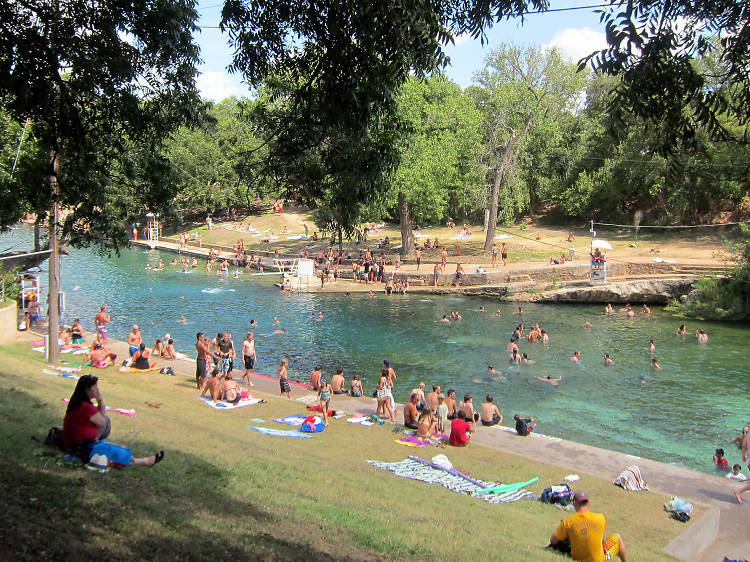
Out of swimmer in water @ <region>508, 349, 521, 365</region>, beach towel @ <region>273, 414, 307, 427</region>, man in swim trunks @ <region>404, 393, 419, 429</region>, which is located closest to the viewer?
beach towel @ <region>273, 414, 307, 427</region>

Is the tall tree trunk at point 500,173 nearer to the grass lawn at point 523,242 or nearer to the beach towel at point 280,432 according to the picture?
the grass lawn at point 523,242

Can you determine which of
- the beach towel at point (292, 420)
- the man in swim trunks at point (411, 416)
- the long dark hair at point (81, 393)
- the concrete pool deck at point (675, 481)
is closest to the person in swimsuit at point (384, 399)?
the concrete pool deck at point (675, 481)

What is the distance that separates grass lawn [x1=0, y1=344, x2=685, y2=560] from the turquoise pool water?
6.26 meters

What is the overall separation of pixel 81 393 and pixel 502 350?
65.7ft

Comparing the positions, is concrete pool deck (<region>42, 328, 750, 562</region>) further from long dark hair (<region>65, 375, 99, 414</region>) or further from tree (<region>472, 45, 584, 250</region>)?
tree (<region>472, 45, 584, 250</region>)

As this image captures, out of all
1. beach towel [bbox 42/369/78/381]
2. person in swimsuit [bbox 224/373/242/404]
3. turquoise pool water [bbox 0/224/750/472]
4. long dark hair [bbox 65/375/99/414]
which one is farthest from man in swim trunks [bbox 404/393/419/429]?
long dark hair [bbox 65/375/99/414]

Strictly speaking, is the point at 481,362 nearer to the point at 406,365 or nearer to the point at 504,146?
the point at 406,365

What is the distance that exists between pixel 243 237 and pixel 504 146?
27.3 meters

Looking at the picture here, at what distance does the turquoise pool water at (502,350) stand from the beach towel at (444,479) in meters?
6.11

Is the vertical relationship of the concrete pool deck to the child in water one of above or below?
above

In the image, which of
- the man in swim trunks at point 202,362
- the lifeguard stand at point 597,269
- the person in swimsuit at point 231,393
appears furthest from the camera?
the lifeguard stand at point 597,269

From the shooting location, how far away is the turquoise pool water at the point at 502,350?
18.1 metres

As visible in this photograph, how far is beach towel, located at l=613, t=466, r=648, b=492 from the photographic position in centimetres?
1136

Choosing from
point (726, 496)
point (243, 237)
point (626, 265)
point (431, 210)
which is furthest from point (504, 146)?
point (726, 496)
